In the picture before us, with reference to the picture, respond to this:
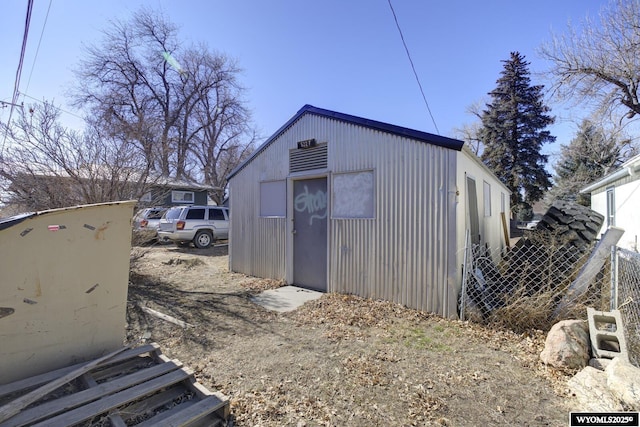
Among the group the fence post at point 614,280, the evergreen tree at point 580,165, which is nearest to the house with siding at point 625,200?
the fence post at point 614,280

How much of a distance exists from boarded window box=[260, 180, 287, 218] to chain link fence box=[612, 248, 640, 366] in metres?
5.03

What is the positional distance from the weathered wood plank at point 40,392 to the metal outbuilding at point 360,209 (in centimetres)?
368

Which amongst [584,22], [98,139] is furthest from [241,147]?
[584,22]

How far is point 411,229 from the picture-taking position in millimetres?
4520

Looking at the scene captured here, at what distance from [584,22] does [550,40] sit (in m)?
0.85

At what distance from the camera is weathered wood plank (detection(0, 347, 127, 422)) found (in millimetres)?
1778

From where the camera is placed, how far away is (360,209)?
5.11m

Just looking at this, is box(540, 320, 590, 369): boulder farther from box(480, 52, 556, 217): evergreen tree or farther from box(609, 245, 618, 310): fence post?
box(480, 52, 556, 217): evergreen tree

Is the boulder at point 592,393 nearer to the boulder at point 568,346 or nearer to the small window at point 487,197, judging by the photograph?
the boulder at point 568,346

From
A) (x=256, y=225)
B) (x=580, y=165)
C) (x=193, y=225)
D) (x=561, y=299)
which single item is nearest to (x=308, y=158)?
(x=256, y=225)

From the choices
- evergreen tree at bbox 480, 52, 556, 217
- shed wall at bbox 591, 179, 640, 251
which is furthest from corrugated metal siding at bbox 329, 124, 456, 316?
evergreen tree at bbox 480, 52, 556, 217

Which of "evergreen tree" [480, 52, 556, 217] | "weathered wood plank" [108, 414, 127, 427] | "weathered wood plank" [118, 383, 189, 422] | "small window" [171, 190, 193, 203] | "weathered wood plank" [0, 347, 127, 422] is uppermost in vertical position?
"evergreen tree" [480, 52, 556, 217]

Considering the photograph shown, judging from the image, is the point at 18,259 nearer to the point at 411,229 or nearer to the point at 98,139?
the point at 411,229

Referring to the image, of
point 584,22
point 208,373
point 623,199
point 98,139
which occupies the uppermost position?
point 584,22
